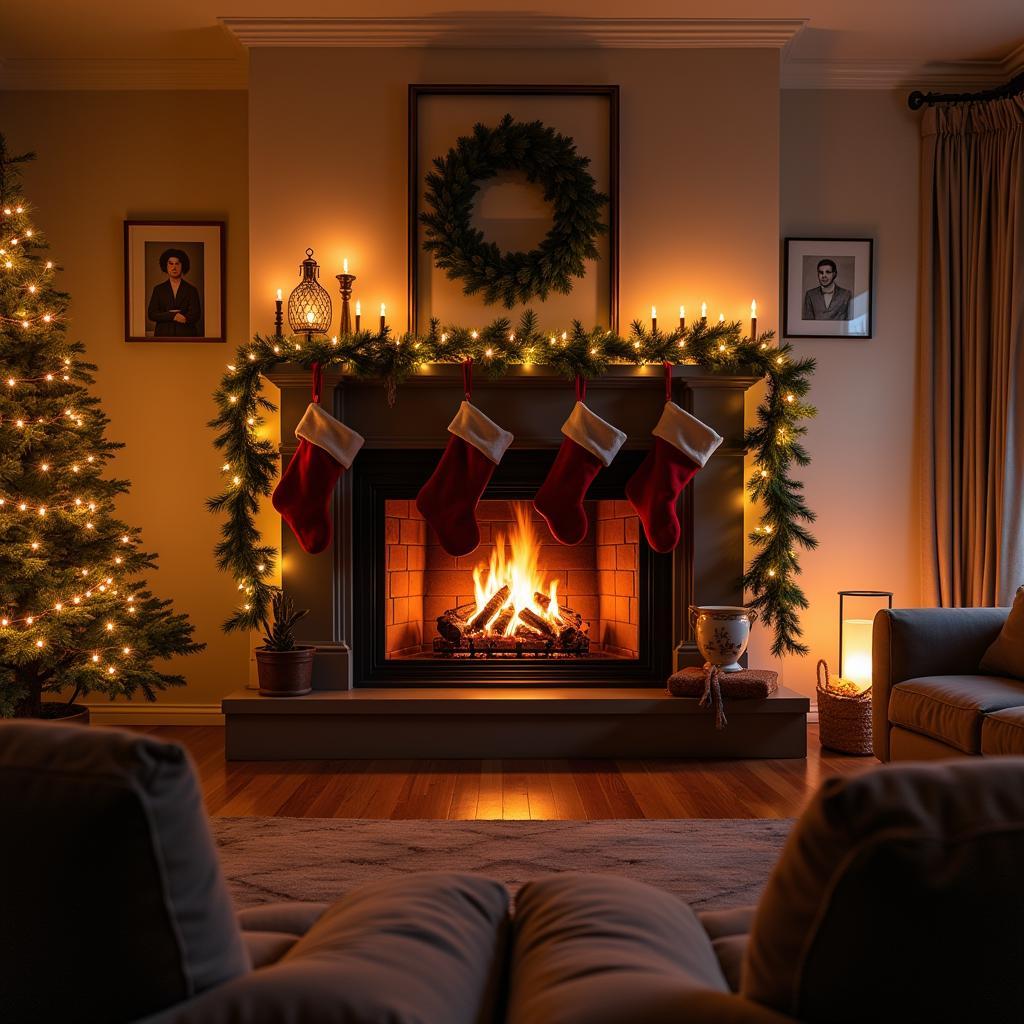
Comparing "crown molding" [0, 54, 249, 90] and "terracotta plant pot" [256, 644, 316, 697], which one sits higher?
"crown molding" [0, 54, 249, 90]

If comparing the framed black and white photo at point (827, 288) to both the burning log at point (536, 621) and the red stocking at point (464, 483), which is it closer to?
the red stocking at point (464, 483)

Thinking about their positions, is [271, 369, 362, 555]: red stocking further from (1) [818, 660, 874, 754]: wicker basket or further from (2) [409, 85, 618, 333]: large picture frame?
(1) [818, 660, 874, 754]: wicker basket

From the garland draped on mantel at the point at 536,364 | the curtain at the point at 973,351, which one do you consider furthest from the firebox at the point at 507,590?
the curtain at the point at 973,351

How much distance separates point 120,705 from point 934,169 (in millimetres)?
4324

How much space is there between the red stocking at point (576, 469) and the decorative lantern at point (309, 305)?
109 cm

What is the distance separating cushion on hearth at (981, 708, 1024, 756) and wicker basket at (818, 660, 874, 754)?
1.08 m

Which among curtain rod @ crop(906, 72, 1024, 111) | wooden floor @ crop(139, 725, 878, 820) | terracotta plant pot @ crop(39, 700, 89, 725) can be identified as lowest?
wooden floor @ crop(139, 725, 878, 820)

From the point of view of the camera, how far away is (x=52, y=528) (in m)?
3.50

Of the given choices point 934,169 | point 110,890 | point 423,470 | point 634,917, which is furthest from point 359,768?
point 934,169

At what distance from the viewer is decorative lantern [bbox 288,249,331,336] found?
12.5ft

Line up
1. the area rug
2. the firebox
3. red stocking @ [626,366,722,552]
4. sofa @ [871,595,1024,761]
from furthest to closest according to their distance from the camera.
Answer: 1. the firebox
2. red stocking @ [626,366,722,552]
3. sofa @ [871,595,1024,761]
4. the area rug

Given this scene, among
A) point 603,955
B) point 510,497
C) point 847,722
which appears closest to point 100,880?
point 603,955

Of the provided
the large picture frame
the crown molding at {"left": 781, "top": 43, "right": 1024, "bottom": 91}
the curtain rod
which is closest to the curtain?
the curtain rod

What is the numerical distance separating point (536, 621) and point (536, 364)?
109 cm
